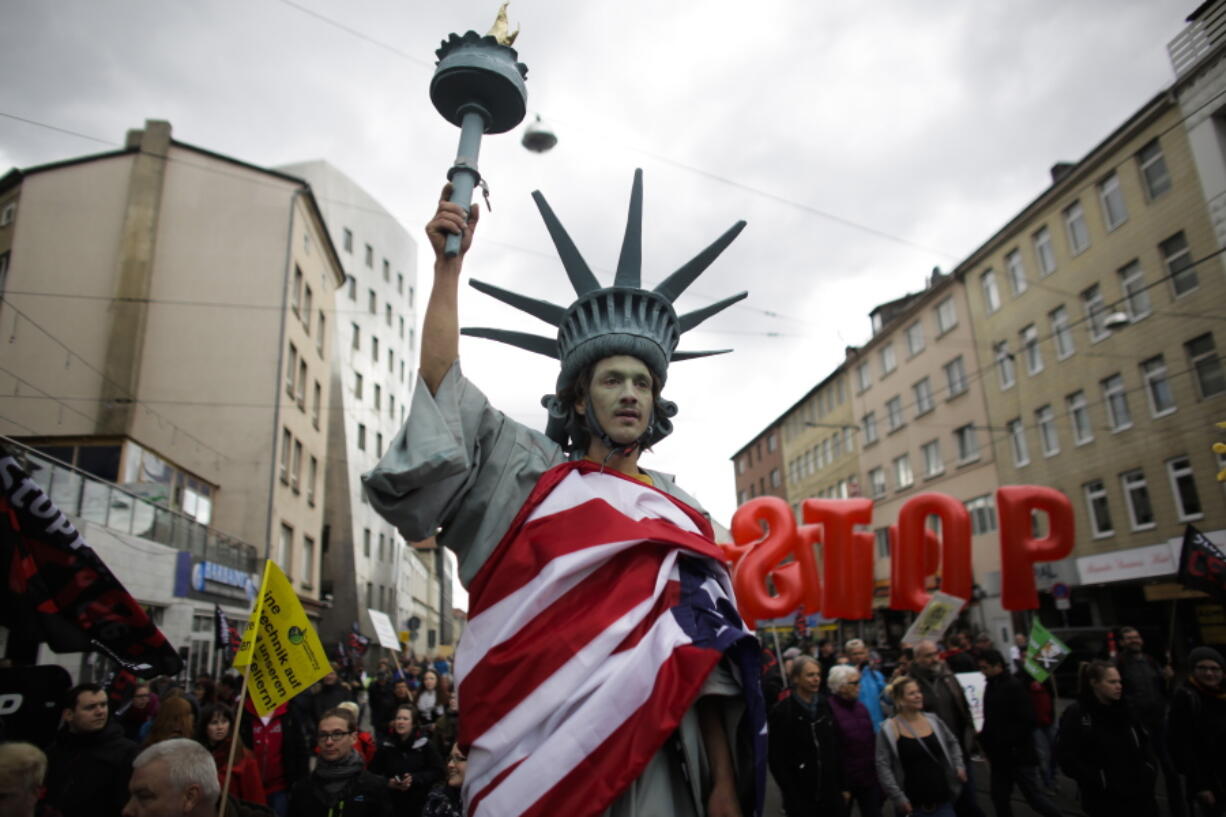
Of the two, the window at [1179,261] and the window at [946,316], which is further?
the window at [946,316]

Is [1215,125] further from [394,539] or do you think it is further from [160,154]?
[394,539]

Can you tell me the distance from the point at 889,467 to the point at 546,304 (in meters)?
35.5

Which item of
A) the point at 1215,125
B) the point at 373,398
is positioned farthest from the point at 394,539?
the point at 1215,125

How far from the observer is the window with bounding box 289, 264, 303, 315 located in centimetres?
2511

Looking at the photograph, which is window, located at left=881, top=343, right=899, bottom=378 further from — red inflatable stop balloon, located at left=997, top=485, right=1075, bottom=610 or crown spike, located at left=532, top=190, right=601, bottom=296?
crown spike, located at left=532, top=190, right=601, bottom=296

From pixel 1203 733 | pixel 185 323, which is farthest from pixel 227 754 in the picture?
pixel 185 323

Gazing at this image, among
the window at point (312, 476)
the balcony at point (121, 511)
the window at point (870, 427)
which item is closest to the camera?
the balcony at point (121, 511)

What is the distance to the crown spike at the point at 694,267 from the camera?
2.66m

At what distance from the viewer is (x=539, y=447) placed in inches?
98.1

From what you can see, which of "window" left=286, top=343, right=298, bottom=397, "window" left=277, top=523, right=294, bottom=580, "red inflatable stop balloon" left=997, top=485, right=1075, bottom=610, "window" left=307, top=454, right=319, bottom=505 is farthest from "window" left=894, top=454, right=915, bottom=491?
"window" left=286, top=343, right=298, bottom=397

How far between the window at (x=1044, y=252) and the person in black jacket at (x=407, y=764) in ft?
80.5

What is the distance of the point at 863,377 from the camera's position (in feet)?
126

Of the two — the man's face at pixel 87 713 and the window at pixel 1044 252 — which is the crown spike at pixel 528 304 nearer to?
the man's face at pixel 87 713

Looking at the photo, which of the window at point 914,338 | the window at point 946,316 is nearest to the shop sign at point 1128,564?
the window at point 946,316
